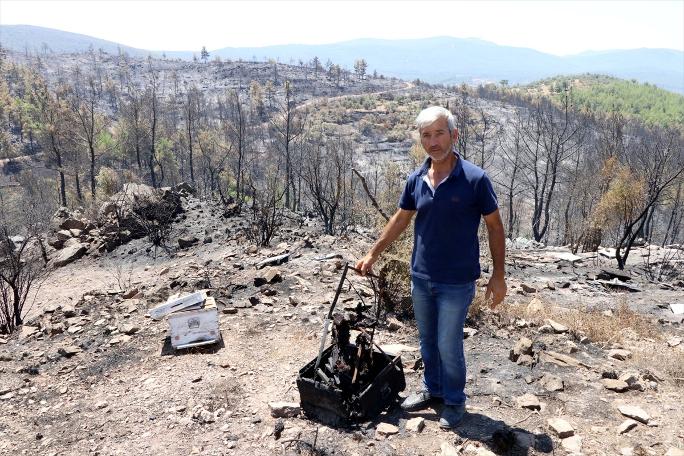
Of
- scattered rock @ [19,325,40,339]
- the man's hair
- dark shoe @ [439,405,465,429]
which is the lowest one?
scattered rock @ [19,325,40,339]

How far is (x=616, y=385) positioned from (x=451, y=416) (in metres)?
1.48

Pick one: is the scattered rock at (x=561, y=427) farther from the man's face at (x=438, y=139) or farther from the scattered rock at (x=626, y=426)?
the man's face at (x=438, y=139)

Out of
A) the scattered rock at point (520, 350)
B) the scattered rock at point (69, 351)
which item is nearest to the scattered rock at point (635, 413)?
the scattered rock at point (520, 350)

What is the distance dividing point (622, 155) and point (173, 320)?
3027cm

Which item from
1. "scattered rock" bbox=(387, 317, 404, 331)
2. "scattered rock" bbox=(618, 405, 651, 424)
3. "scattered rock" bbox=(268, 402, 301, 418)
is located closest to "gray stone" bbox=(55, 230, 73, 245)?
"scattered rock" bbox=(387, 317, 404, 331)

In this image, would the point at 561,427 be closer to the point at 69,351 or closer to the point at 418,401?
the point at 418,401

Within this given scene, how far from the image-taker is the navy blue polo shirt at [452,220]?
2.40 m

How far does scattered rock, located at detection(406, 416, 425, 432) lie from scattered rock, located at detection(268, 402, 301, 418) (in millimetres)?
757

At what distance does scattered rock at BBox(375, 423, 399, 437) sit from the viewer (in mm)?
2846

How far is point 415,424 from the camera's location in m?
2.86

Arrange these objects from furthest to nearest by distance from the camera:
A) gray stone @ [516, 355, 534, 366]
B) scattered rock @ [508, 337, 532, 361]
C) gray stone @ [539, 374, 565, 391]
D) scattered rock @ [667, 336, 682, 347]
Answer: scattered rock @ [667, 336, 682, 347] < scattered rock @ [508, 337, 532, 361] < gray stone @ [516, 355, 534, 366] < gray stone @ [539, 374, 565, 391]

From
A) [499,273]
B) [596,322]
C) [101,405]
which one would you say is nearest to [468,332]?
[596,322]

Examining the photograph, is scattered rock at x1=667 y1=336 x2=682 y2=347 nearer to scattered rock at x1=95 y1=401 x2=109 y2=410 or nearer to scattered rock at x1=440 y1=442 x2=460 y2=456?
scattered rock at x1=440 y1=442 x2=460 y2=456

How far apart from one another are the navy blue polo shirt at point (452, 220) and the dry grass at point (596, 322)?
2.69 meters
